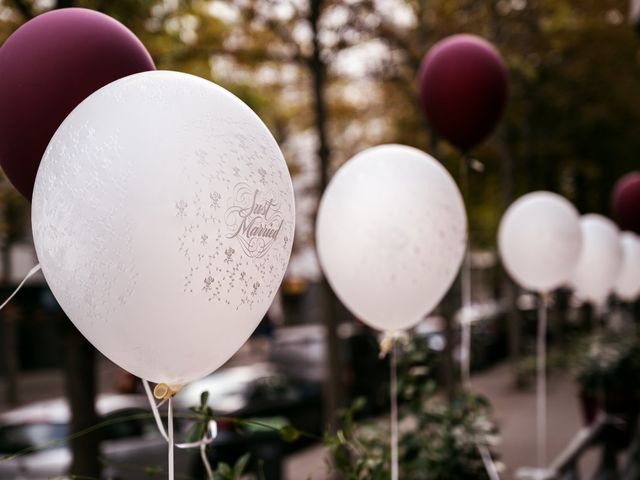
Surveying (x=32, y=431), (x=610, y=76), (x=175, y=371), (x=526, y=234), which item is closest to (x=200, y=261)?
(x=175, y=371)

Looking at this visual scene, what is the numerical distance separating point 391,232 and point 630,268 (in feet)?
18.3

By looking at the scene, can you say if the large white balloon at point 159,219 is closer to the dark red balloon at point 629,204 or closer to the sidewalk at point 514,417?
the sidewalk at point 514,417

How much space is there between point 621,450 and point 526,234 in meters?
2.19

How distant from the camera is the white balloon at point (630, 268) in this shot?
734cm

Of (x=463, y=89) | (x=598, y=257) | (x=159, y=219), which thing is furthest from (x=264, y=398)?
(x=159, y=219)

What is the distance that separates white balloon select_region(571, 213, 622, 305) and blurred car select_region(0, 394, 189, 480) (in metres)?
4.41

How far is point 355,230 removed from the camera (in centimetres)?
288

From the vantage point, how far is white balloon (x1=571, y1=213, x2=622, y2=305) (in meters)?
6.21

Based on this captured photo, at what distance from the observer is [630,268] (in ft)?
24.4

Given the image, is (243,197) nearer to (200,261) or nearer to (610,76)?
(200,261)

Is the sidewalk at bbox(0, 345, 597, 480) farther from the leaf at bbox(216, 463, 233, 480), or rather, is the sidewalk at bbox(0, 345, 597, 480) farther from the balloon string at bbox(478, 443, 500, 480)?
the leaf at bbox(216, 463, 233, 480)

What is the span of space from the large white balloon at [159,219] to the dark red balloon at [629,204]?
6399mm

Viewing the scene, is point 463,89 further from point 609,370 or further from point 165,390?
point 609,370

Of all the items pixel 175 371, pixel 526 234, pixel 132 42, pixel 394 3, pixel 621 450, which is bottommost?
pixel 621 450
